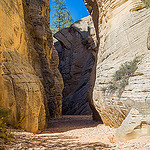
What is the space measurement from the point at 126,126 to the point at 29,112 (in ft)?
12.3

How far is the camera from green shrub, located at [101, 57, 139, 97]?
568cm

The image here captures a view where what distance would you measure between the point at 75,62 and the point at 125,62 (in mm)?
23265

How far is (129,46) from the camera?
664 cm

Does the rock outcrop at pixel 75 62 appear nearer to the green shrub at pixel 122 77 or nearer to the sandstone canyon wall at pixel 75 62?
the sandstone canyon wall at pixel 75 62

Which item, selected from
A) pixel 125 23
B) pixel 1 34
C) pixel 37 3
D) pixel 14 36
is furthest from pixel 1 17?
pixel 37 3

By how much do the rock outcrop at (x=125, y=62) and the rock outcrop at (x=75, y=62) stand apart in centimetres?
1671

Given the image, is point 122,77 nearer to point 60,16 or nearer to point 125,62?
point 125,62

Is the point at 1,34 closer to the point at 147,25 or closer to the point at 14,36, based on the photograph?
the point at 14,36

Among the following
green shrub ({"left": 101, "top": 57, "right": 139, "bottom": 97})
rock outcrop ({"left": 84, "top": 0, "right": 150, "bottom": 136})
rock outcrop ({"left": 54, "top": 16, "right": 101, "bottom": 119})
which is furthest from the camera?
rock outcrop ({"left": 54, "top": 16, "right": 101, "bottom": 119})

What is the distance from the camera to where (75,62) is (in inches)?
1158

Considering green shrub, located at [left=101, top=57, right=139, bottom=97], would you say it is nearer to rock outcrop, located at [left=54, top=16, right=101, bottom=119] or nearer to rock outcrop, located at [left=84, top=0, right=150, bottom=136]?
rock outcrop, located at [left=84, top=0, right=150, bottom=136]

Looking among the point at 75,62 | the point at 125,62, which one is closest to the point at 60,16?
the point at 75,62

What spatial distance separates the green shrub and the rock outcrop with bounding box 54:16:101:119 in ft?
58.2

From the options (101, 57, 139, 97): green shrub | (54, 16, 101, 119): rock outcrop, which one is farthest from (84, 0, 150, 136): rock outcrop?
(54, 16, 101, 119): rock outcrop
